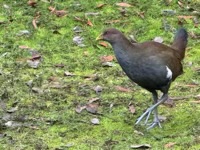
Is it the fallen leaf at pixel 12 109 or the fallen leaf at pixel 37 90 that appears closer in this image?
the fallen leaf at pixel 12 109

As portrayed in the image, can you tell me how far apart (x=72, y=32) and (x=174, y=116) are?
9.60 feet

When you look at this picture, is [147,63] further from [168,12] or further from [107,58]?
[168,12]

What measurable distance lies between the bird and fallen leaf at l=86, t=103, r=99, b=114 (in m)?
0.54

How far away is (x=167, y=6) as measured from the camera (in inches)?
402

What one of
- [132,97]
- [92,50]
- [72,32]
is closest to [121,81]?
[132,97]

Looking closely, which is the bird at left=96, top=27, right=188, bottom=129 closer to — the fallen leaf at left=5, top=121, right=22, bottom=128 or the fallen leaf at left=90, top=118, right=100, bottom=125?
the fallen leaf at left=90, top=118, right=100, bottom=125

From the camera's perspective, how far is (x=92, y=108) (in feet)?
23.5

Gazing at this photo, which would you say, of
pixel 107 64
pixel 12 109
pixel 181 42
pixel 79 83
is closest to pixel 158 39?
pixel 107 64

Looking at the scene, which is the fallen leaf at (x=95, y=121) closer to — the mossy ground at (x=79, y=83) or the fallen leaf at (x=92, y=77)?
the mossy ground at (x=79, y=83)

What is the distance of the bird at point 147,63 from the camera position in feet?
21.2

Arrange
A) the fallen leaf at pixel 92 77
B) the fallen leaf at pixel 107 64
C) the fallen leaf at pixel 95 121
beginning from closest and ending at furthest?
1. the fallen leaf at pixel 95 121
2. the fallen leaf at pixel 92 77
3. the fallen leaf at pixel 107 64

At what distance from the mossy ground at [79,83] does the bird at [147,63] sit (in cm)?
41

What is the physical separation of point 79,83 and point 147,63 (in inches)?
64.1

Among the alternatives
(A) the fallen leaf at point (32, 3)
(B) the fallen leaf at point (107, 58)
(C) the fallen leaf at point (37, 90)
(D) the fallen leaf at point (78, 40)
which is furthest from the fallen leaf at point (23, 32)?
(C) the fallen leaf at point (37, 90)
